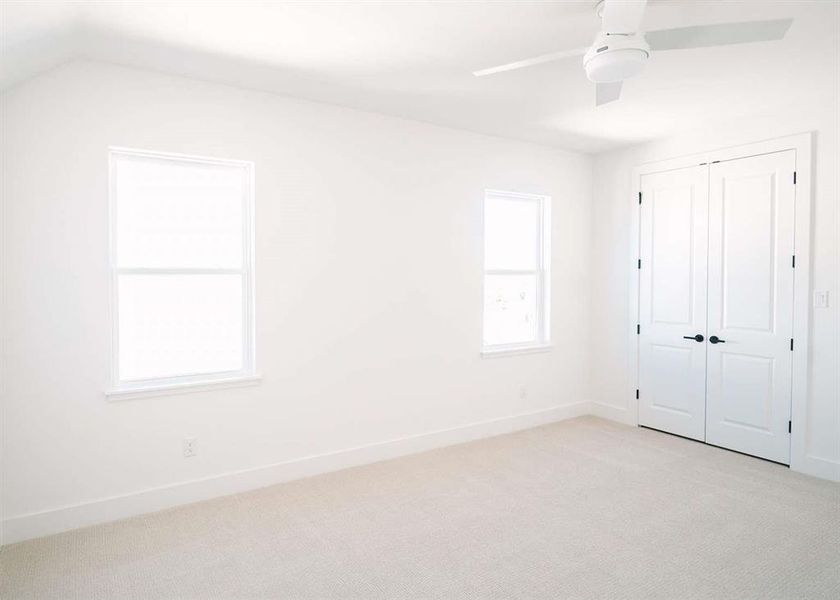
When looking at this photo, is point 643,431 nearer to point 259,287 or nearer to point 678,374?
point 678,374

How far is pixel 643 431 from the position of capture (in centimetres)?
472

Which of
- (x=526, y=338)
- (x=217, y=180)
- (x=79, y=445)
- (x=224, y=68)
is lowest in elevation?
(x=79, y=445)

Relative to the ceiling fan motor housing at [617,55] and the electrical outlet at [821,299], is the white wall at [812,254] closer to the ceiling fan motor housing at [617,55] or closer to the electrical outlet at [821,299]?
the electrical outlet at [821,299]

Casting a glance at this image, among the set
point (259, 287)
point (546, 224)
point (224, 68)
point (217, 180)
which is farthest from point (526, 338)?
point (224, 68)

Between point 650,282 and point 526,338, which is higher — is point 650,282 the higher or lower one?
the higher one

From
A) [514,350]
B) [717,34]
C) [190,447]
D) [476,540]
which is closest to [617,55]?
[717,34]

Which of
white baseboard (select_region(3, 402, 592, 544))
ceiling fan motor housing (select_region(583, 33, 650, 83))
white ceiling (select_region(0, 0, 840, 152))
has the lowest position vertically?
white baseboard (select_region(3, 402, 592, 544))

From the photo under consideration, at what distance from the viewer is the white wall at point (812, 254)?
3.58m

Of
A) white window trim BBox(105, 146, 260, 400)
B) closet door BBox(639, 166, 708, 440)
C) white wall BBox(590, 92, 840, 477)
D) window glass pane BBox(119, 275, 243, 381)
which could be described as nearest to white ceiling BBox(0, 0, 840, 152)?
white wall BBox(590, 92, 840, 477)

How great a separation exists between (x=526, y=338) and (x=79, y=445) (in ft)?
11.9

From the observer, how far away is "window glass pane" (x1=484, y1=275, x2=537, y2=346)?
4.70 m

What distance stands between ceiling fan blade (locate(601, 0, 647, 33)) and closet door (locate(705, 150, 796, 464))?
2.58 metres

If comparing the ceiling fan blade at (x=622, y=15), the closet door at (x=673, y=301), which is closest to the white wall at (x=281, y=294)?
the closet door at (x=673, y=301)

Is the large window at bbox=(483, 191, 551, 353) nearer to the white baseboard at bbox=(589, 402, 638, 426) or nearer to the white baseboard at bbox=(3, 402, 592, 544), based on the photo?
the white baseboard at bbox=(3, 402, 592, 544)
